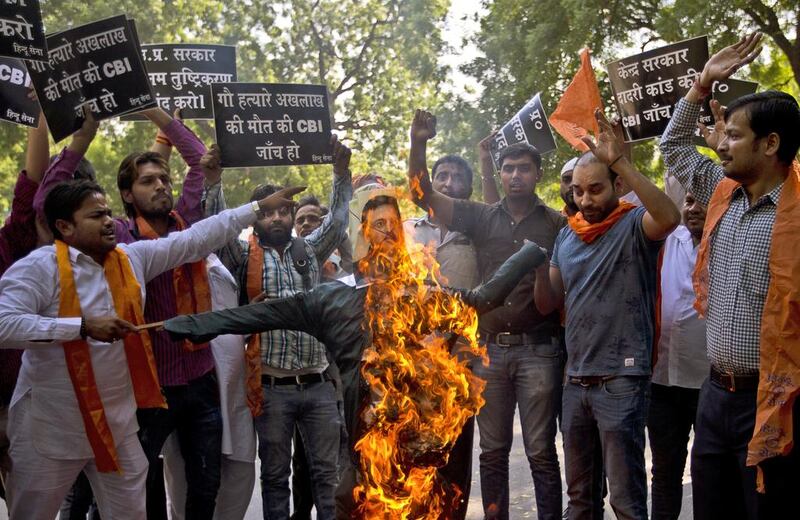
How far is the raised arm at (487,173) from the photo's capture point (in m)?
7.87

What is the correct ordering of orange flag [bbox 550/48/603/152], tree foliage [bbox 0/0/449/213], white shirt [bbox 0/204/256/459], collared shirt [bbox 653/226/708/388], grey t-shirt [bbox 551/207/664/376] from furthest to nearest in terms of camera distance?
tree foliage [bbox 0/0/449/213] < orange flag [bbox 550/48/603/152] < collared shirt [bbox 653/226/708/388] < grey t-shirt [bbox 551/207/664/376] < white shirt [bbox 0/204/256/459]

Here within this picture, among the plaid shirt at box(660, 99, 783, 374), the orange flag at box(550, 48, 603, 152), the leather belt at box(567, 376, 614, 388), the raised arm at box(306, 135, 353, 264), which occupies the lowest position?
the leather belt at box(567, 376, 614, 388)

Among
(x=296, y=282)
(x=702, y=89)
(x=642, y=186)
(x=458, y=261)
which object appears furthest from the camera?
(x=458, y=261)

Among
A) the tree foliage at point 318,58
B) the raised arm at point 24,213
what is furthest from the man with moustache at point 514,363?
the tree foliage at point 318,58

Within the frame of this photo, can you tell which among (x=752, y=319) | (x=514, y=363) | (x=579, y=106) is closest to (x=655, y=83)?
(x=579, y=106)

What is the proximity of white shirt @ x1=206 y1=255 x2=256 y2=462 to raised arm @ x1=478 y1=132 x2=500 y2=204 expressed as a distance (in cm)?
277

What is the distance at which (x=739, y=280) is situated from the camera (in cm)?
416

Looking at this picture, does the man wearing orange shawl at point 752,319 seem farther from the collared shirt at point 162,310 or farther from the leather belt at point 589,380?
the collared shirt at point 162,310

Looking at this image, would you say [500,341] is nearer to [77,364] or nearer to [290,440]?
[290,440]

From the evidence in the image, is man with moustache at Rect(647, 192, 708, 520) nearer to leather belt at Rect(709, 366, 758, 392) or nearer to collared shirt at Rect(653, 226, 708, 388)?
collared shirt at Rect(653, 226, 708, 388)

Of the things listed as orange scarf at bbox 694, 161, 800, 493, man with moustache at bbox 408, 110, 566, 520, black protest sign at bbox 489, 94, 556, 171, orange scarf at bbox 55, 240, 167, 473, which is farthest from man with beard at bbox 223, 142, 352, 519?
orange scarf at bbox 694, 161, 800, 493

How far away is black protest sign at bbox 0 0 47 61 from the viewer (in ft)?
18.2

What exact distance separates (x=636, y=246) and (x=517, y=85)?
13272 millimetres

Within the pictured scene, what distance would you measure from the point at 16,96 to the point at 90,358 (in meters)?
2.45
